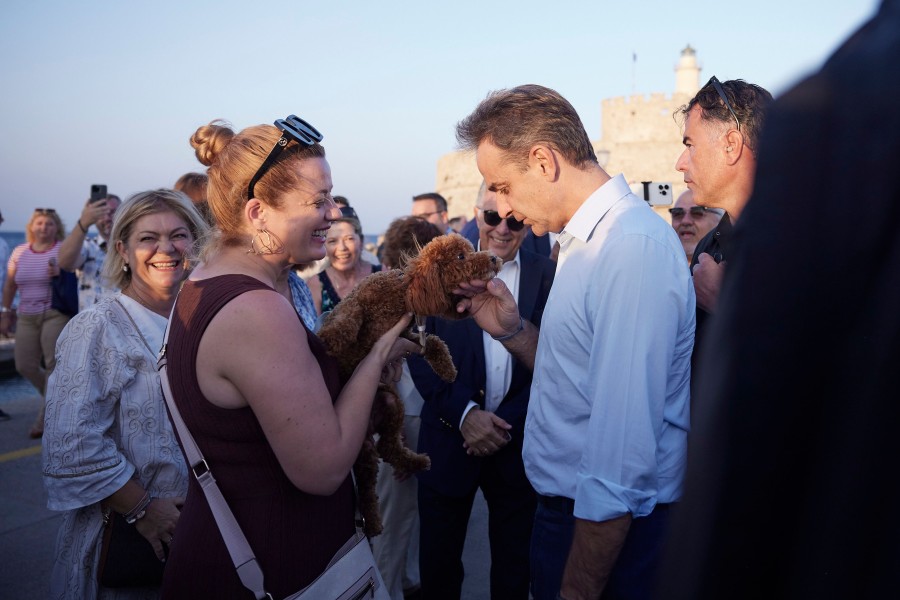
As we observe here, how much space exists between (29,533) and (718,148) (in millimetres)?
5503

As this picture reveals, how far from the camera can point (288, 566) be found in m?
2.00

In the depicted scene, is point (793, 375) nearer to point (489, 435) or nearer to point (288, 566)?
point (288, 566)

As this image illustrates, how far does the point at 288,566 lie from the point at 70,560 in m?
1.35

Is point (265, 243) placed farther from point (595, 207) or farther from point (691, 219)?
point (691, 219)

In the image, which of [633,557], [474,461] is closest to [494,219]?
[474,461]

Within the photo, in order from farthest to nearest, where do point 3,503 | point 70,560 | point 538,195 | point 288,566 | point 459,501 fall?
point 3,503 < point 459,501 < point 70,560 < point 538,195 < point 288,566

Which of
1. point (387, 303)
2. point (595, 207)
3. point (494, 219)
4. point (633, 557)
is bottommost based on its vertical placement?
point (633, 557)

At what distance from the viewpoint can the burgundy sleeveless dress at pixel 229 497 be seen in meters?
1.94

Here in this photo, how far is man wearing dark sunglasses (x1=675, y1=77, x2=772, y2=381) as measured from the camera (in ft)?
9.38

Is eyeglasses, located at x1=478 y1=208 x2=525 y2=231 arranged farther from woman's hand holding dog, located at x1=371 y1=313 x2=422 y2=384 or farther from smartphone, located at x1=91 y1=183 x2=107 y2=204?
smartphone, located at x1=91 y1=183 x2=107 y2=204

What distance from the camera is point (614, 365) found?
1951 mm

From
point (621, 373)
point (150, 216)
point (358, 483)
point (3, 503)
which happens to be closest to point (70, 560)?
point (358, 483)

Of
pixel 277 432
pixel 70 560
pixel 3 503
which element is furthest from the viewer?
pixel 3 503

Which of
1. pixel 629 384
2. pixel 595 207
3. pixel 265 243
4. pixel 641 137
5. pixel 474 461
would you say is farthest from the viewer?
pixel 641 137
